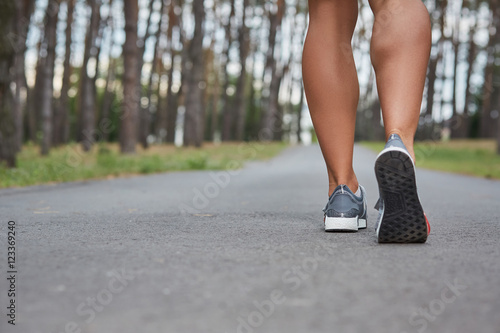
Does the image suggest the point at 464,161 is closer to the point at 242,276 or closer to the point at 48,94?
the point at 48,94

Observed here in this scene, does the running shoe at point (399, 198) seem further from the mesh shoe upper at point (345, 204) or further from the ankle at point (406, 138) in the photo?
the mesh shoe upper at point (345, 204)

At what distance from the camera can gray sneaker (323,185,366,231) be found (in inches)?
92.0

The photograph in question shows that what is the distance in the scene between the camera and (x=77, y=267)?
5.21 ft

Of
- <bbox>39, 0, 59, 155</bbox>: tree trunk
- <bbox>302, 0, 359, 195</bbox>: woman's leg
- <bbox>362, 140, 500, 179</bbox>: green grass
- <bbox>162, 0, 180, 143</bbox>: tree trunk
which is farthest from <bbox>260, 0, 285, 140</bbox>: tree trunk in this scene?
<bbox>302, 0, 359, 195</bbox>: woman's leg

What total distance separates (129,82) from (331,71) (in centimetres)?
1259

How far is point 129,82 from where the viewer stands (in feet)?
47.9

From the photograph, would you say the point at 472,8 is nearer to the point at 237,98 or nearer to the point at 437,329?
the point at 237,98

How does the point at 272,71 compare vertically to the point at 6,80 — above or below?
above

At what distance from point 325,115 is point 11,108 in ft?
17.8

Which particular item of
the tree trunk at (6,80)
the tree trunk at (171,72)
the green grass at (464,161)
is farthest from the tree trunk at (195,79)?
the tree trunk at (6,80)
